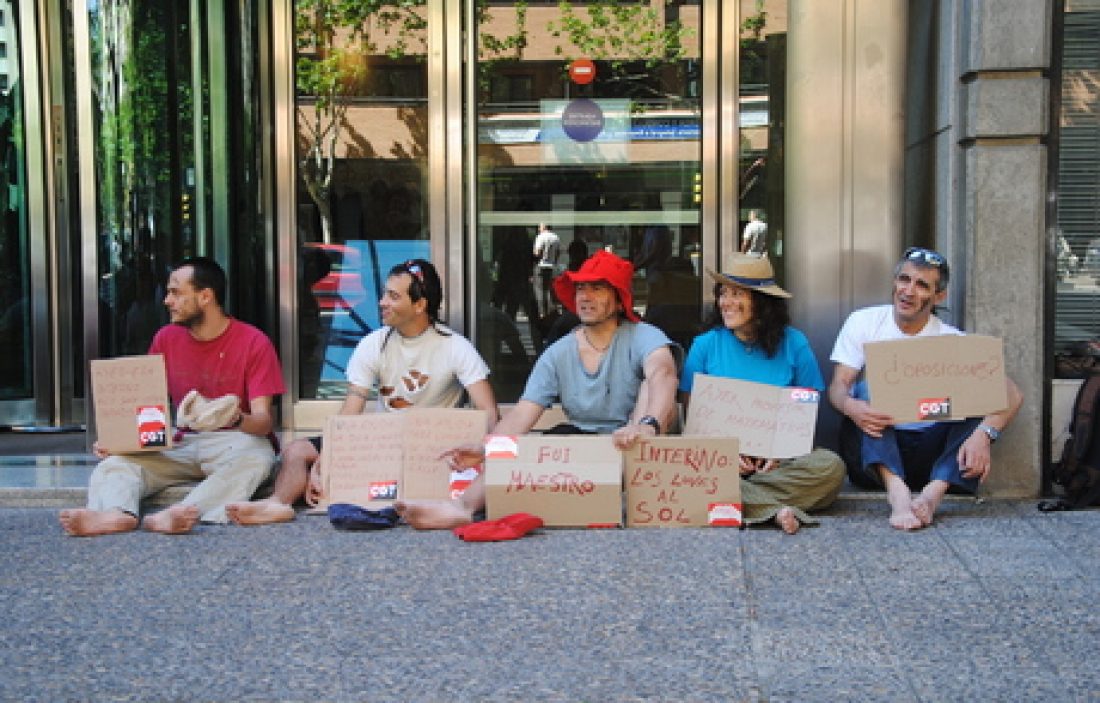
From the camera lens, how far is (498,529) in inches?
236

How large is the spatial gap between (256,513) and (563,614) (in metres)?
2.02

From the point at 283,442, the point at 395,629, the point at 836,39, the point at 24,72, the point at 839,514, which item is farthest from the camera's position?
the point at 24,72

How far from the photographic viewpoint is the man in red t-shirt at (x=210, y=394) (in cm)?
659

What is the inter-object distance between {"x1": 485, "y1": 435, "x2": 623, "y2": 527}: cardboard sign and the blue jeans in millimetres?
1207

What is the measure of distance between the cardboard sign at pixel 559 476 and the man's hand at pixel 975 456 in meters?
1.50

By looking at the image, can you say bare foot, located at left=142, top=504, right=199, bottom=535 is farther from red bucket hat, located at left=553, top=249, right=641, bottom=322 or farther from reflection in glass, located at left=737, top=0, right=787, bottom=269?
reflection in glass, located at left=737, top=0, right=787, bottom=269

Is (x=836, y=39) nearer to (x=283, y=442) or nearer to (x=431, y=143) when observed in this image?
(x=431, y=143)

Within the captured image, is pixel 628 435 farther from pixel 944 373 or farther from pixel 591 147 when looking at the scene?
pixel 591 147

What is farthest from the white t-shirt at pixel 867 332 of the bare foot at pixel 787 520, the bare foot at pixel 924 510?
the bare foot at pixel 787 520

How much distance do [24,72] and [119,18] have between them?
68.3 inches

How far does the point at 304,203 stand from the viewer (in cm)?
862

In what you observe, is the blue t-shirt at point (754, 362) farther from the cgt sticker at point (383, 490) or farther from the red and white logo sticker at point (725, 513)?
the cgt sticker at point (383, 490)

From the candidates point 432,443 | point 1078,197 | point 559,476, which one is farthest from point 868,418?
point 432,443

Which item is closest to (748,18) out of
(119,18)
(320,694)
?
(119,18)
